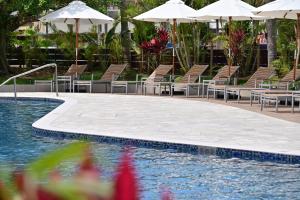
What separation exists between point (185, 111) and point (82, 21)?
9260mm

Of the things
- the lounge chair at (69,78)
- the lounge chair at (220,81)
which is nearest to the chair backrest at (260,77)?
the lounge chair at (220,81)

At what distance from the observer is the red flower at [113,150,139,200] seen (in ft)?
1.77

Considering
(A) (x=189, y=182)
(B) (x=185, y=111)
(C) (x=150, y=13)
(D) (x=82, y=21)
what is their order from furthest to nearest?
(D) (x=82, y=21), (C) (x=150, y=13), (B) (x=185, y=111), (A) (x=189, y=182)

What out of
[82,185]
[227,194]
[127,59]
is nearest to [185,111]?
[227,194]

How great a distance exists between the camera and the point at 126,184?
0.55 metres

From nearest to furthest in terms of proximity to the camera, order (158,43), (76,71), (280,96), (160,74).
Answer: (280,96) → (160,74) → (76,71) → (158,43)

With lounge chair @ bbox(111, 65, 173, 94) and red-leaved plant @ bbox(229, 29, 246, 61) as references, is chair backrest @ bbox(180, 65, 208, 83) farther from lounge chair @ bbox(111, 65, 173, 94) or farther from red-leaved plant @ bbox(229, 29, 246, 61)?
red-leaved plant @ bbox(229, 29, 246, 61)

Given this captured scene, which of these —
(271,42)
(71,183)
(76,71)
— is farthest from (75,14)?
(71,183)

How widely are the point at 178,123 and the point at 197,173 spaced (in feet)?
15.4

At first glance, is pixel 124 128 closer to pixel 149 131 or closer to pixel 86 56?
pixel 149 131

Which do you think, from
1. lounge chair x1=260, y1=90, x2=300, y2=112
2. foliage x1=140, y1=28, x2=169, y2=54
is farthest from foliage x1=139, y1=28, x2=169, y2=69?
lounge chair x1=260, y1=90, x2=300, y2=112

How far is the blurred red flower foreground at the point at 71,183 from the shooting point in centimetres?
54

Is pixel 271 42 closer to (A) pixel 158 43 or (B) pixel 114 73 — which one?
(A) pixel 158 43

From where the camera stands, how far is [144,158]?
34.6ft
